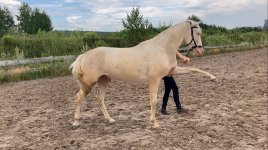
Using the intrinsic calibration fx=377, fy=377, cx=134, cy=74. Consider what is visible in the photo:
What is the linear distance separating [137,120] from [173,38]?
5.42ft

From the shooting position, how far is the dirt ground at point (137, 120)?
5484 millimetres

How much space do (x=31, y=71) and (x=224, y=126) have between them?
32.4 feet

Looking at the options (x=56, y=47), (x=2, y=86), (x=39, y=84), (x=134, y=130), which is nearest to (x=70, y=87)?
(x=39, y=84)

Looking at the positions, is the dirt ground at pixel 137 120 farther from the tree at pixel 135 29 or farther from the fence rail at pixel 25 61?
the tree at pixel 135 29

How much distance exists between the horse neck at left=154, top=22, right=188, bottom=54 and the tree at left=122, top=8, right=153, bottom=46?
15.0 metres

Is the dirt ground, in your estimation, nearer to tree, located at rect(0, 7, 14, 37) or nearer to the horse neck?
the horse neck

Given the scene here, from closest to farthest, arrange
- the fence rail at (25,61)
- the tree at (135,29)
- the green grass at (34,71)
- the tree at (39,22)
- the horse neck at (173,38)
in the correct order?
the horse neck at (173,38) → the green grass at (34,71) → the fence rail at (25,61) → the tree at (135,29) → the tree at (39,22)

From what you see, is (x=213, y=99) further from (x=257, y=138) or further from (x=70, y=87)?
(x=70, y=87)

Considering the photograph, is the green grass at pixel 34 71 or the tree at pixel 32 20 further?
the tree at pixel 32 20

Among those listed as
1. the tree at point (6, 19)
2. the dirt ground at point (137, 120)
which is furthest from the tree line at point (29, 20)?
the dirt ground at point (137, 120)

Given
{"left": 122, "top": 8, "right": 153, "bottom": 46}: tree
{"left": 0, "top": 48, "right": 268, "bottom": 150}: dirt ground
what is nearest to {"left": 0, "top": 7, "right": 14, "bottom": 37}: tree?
{"left": 122, "top": 8, "right": 153, "bottom": 46}: tree

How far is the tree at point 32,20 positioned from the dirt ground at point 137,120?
49.5 metres

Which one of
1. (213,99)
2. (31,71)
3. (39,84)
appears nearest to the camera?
(213,99)

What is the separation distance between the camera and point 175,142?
5.37 metres
